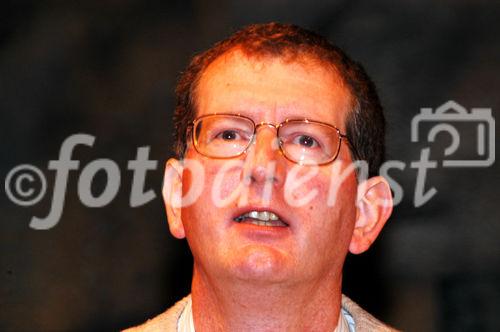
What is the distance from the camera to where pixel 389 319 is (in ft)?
7.13

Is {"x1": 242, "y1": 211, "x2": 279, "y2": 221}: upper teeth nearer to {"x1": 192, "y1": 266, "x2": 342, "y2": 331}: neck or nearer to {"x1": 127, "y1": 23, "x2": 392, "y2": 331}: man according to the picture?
{"x1": 127, "y1": 23, "x2": 392, "y2": 331}: man

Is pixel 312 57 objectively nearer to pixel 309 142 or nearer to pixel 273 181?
pixel 309 142

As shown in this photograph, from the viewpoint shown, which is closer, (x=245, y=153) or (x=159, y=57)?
(x=245, y=153)

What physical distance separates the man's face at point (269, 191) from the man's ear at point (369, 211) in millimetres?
50

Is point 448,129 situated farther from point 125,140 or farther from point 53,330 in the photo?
point 53,330

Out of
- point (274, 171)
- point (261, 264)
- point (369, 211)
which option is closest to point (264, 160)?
point (274, 171)

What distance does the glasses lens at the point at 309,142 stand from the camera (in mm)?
1561

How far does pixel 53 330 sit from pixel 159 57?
0.67 meters

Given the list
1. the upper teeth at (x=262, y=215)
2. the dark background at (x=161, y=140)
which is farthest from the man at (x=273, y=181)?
the dark background at (x=161, y=140)

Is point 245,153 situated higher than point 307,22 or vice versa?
point 307,22

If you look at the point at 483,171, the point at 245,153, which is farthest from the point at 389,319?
the point at 245,153

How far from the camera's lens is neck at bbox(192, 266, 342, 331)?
1.58 m

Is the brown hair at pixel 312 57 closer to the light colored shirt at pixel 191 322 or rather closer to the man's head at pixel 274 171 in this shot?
the man's head at pixel 274 171

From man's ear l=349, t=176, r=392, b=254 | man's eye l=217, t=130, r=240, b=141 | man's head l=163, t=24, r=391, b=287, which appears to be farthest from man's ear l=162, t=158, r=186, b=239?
man's ear l=349, t=176, r=392, b=254
